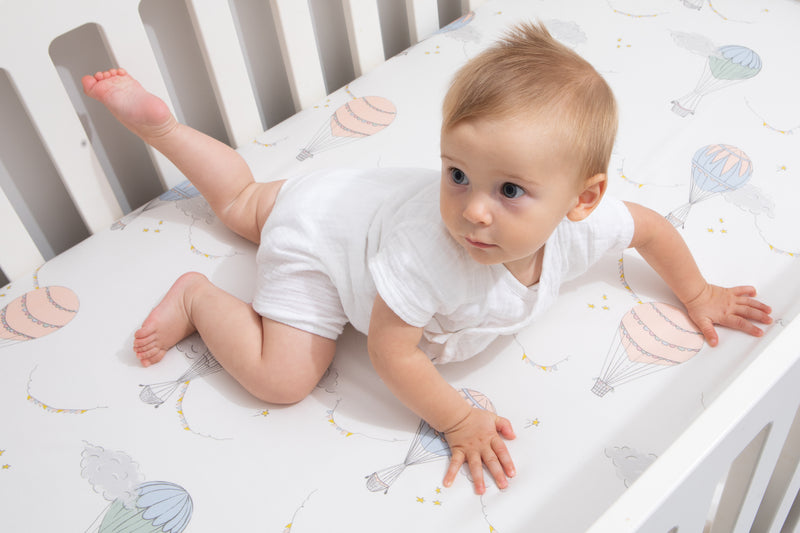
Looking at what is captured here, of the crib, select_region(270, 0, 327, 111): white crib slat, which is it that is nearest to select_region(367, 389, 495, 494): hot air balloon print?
the crib

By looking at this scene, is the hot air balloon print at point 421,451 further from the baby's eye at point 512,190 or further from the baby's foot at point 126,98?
the baby's foot at point 126,98

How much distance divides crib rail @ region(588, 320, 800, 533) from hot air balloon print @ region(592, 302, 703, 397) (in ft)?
0.67

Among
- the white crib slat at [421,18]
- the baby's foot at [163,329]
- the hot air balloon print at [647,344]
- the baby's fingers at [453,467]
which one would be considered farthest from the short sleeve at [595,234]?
the white crib slat at [421,18]

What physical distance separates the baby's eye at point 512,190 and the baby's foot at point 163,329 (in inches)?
18.1

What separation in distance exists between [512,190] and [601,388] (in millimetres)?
316

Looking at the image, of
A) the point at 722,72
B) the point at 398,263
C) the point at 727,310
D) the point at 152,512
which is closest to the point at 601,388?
the point at 727,310

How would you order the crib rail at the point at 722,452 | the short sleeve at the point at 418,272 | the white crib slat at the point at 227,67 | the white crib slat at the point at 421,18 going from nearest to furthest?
1. the crib rail at the point at 722,452
2. the short sleeve at the point at 418,272
3. the white crib slat at the point at 227,67
4. the white crib slat at the point at 421,18

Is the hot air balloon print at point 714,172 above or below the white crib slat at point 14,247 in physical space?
below

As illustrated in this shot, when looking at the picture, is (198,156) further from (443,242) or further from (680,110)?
(680,110)

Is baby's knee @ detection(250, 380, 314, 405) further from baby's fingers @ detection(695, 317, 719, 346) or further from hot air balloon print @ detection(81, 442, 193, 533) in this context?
baby's fingers @ detection(695, 317, 719, 346)

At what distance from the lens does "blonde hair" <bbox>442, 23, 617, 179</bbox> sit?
0.62 m

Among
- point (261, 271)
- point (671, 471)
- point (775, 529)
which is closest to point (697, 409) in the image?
point (775, 529)

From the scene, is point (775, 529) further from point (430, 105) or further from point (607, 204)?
point (430, 105)

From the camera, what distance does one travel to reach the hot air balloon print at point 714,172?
1021mm
